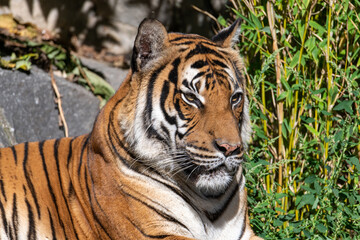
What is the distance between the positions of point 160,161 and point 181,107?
11.1 inches

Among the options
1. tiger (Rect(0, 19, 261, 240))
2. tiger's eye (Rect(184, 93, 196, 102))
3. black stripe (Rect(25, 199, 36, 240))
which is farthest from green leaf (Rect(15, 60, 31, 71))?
tiger's eye (Rect(184, 93, 196, 102))

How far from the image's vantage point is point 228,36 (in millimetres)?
3264

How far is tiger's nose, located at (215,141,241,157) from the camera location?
277 cm

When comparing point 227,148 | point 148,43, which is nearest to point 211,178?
point 227,148

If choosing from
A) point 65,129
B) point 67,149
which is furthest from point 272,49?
point 65,129

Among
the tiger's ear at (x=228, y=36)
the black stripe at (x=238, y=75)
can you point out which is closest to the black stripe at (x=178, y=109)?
the black stripe at (x=238, y=75)

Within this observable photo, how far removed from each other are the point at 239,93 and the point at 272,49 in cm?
93

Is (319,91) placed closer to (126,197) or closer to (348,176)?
(348,176)

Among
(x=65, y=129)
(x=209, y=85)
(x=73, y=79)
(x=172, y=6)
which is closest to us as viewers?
(x=209, y=85)

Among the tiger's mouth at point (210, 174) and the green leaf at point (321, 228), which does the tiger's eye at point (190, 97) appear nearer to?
the tiger's mouth at point (210, 174)

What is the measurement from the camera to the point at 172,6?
641 cm

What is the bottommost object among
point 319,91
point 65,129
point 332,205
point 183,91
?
point 65,129

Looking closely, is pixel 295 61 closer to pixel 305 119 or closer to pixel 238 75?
pixel 305 119

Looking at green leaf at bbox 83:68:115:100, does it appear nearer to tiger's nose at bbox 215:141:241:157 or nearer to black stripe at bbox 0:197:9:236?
black stripe at bbox 0:197:9:236
